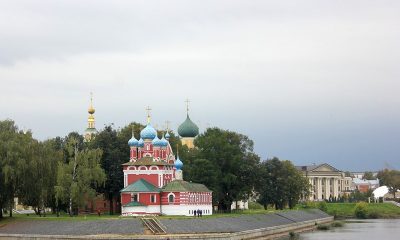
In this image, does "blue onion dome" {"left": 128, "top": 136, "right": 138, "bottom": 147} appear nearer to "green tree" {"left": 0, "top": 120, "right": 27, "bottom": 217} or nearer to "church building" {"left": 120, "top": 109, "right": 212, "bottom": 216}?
"church building" {"left": 120, "top": 109, "right": 212, "bottom": 216}

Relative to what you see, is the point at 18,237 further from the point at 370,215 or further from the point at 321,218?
the point at 370,215

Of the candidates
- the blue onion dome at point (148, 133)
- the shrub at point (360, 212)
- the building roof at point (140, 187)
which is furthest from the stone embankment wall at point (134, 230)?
the shrub at point (360, 212)

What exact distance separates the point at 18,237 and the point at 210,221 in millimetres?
19613

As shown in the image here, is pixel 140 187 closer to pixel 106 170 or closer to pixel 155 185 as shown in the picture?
pixel 155 185

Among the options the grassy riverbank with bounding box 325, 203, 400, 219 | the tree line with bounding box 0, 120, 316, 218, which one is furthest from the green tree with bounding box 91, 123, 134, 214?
the grassy riverbank with bounding box 325, 203, 400, 219

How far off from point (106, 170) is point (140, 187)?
10.6 metres

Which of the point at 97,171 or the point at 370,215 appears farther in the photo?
the point at 370,215

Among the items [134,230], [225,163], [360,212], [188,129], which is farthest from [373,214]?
[134,230]

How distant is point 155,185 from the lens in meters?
98.2

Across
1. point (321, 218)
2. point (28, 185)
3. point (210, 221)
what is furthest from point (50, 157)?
point (321, 218)

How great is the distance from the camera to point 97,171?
302 ft

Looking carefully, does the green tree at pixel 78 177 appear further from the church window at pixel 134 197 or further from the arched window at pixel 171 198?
the arched window at pixel 171 198

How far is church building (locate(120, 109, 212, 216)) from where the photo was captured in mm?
95250

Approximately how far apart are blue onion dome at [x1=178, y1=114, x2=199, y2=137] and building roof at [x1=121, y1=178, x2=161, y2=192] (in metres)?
48.3
